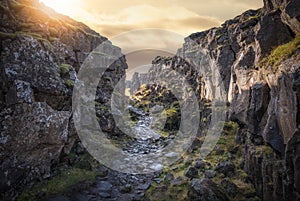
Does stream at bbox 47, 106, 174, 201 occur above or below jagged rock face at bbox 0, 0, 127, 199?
below

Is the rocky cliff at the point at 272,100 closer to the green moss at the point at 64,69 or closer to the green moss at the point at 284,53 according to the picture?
the green moss at the point at 284,53

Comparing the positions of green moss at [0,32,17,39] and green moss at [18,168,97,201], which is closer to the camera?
green moss at [18,168,97,201]

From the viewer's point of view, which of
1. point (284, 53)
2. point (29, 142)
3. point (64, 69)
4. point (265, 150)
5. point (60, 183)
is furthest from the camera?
point (64, 69)

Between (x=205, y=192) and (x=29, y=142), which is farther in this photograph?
(x=29, y=142)

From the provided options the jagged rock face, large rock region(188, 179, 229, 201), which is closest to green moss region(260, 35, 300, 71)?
large rock region(188, 179, 229, 201)

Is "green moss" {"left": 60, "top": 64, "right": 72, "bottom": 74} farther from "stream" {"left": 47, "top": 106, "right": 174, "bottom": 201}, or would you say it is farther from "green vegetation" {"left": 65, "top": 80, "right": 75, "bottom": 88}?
"stream" {"left": 47, "top": 106, "right": 174, "bottom": 201}

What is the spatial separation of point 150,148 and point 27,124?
765 inches

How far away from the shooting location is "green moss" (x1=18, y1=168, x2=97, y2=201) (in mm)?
13917

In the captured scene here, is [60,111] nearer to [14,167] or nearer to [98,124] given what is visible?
[14,167]

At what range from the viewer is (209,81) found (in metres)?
45.2

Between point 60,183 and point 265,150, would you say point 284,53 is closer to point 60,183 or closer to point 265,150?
point 265,150

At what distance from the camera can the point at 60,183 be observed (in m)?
16.2

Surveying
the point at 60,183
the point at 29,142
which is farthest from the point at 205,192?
the point at 29,142

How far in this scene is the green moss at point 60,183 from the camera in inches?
548
